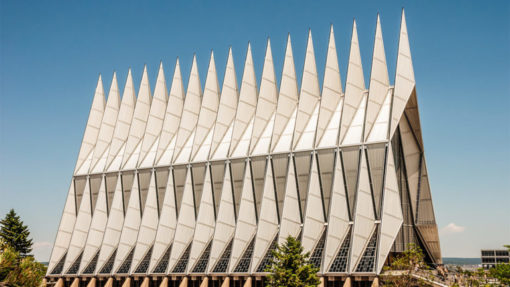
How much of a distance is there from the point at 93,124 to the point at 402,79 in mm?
43301

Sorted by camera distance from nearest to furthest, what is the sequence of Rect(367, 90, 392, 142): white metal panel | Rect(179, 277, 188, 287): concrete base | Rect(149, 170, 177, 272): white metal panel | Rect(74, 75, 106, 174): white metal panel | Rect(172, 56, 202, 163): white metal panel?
1. Rect(367, 90, 392, 142): white metal panel
2. Rect(179, 277, 188, 287): concrete base
3. Rect(149, 170, 177, 272): white metal panel
4. Rect(172, 56, 202, 163): white metal panel
5. Rect(74, 75, 106, 174): white metal panel

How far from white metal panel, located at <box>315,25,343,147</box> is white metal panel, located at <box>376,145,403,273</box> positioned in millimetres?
7025

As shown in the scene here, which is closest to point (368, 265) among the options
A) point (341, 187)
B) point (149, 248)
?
point (341, 187)

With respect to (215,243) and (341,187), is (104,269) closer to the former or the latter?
(215,243)

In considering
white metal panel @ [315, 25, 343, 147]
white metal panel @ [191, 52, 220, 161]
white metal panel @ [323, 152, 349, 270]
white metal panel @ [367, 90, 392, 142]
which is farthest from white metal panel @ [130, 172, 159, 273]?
white metal panel @ [367, 90, 392, 142]

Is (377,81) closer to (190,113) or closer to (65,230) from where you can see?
(190,113)

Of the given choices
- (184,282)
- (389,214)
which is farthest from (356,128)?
(184,282)

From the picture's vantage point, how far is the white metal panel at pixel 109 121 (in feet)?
247

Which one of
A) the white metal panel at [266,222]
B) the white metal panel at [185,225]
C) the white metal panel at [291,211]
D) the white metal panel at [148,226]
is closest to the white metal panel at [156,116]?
the white metal panel at [148,226]

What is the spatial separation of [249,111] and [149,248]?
19109mm

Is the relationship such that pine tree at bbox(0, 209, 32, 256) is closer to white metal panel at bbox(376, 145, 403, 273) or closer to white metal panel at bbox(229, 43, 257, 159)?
white metal panel at bbox(229, 43, 257, 159)

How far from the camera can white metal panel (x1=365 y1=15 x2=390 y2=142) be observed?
55375 mm

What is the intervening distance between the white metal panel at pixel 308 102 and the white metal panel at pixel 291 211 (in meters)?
3.32

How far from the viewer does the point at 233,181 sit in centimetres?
6162
